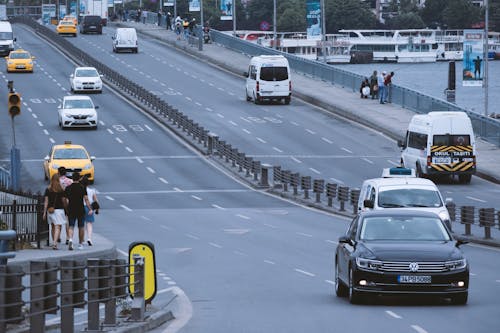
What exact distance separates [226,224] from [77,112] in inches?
1076

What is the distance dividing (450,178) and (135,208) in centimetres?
1491

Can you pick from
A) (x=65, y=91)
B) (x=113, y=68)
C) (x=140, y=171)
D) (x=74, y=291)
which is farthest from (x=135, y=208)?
(x=113, y=68)

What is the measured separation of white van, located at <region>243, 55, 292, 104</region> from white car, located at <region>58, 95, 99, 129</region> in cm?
1282

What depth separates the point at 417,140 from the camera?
5178 cm

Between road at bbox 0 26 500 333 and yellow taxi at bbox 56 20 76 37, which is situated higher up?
yellow taxi at bbox 56 20 76 37

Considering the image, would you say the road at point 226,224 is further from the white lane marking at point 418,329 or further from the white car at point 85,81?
the white car at point 85,81

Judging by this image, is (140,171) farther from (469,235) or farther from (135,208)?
(469,235)

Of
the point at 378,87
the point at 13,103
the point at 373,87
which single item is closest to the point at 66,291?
the point at 13,103

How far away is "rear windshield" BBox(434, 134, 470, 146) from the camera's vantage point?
5075 centimetres

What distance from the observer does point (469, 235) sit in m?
35.7

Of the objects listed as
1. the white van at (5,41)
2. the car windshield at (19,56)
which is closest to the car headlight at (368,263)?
the car windshield at (19,56)

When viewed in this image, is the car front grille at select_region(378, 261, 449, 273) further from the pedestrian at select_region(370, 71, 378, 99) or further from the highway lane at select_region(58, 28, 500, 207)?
the pedestrian at select_region(370, 71, 378, 99)

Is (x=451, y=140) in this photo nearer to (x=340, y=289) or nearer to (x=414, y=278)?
(x=340, y=289)

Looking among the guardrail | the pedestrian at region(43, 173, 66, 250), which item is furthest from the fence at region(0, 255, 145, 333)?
the guardrail
